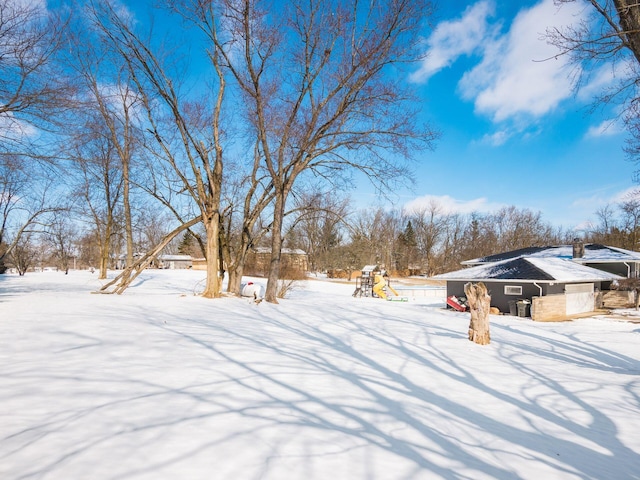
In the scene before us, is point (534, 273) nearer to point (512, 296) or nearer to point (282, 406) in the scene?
point (512, 296)

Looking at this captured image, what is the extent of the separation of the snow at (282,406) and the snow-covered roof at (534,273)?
1394 cm

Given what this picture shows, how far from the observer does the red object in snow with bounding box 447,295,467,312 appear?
20.6 meters

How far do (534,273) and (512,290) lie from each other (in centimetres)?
145

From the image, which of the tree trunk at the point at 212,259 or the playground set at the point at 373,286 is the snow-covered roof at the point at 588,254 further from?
the tree trunk at the point at 212,259

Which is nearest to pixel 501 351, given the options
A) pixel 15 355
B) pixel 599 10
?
pixel 599 10

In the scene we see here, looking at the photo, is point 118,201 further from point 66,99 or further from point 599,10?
point 599,10

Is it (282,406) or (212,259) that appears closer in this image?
(282,406)

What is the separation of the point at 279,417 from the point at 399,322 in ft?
23.3

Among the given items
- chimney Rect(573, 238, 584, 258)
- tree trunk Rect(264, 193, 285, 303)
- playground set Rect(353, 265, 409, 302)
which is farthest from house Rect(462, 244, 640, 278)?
tree trunk Rect(264, 193, 285, 303)

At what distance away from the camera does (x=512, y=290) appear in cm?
2020

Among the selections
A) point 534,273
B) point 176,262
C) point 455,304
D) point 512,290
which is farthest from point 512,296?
point 176,262

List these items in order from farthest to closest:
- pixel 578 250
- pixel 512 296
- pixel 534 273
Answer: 1. pixel 578 250
2. pixel 512 296
3. pixel 534 273

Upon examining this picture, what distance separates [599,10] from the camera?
6.67 metres

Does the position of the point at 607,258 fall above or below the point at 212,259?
above
